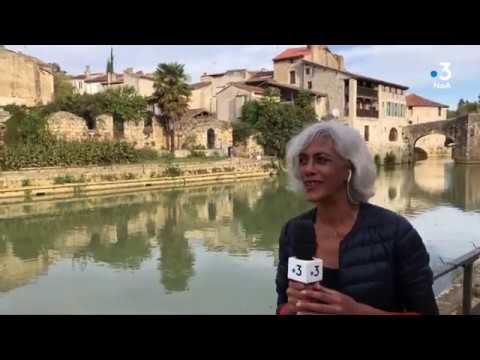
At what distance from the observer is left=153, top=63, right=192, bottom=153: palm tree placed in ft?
81.7

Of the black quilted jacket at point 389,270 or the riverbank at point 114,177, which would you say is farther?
the riverbank at point 114,177

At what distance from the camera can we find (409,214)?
13.9m

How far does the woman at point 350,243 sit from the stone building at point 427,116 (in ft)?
162

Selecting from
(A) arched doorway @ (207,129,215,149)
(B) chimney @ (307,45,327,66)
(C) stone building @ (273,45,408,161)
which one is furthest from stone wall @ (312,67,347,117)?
(A) arched doorway @ (207,129,215,149)

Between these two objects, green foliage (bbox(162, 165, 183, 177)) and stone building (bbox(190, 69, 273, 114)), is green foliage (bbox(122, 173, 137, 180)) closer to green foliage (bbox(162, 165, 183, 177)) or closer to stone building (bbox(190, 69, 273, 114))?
green foliage (bbox(162, 165, 183, 177))

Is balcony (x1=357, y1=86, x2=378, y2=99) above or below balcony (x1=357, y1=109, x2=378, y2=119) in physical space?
above

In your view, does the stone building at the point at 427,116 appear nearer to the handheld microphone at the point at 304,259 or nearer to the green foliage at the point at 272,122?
the green foliage at the point at 272,122

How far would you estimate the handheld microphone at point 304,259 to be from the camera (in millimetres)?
1206

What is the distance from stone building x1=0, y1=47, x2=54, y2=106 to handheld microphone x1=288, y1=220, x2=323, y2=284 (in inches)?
1266

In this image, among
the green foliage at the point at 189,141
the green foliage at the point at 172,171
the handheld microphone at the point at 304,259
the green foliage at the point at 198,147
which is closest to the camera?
the handheld microphone at the point at 304,259

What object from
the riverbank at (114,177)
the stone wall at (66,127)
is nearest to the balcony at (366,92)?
the riverbank at (114,177)

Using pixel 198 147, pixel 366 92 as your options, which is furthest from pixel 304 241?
pixel 366 92
